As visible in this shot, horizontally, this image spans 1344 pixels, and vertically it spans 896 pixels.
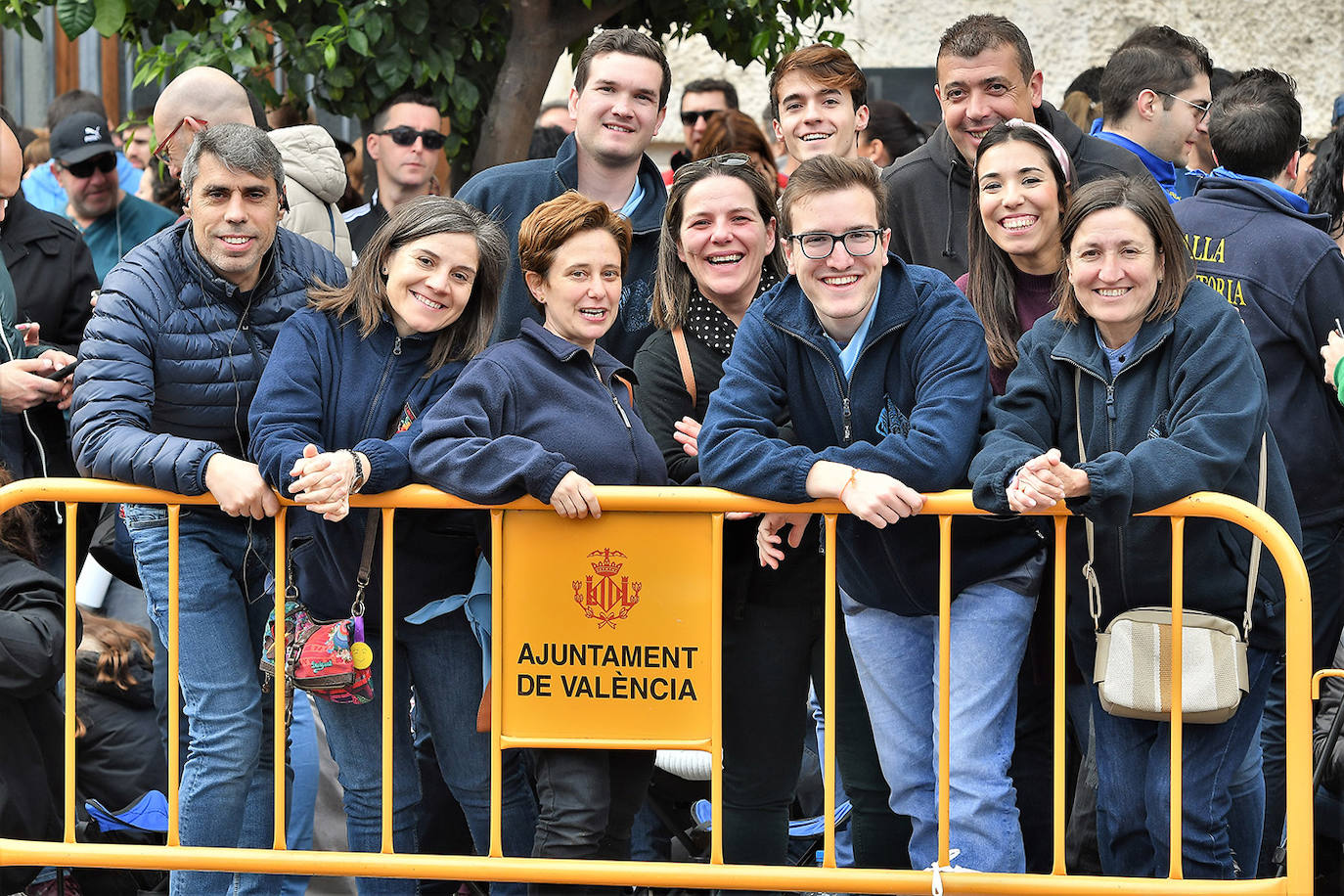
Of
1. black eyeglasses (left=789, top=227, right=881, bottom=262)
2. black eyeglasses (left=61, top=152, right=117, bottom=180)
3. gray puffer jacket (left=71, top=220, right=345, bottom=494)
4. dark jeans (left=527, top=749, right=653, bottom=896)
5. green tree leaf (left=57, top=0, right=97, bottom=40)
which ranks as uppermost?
green tree leaf (left=57, top=0, right=97, bottom=40)

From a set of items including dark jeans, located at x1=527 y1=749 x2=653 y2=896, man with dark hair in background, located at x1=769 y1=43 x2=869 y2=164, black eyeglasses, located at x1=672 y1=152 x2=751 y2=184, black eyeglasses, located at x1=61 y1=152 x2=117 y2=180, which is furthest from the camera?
black eyeglasses, located at x1=61 y1=152 x2=117 y2=180

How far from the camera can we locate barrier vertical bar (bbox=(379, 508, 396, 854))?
371cm

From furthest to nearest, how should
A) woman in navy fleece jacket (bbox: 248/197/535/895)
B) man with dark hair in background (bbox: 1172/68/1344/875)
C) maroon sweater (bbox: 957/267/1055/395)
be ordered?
man with dark hair in background (bbox: 1172/68/1344/875)
maroon sweater (bbox: 957/267/1055/395)
woman in navy fleece jacket (bbox: 248/197/535/895)

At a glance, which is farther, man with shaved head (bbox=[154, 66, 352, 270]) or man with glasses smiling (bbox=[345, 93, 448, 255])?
man with glasses smiling (bbox=[345, 93, 448, 255])

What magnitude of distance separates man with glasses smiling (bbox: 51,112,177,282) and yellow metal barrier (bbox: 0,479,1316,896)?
286 cm

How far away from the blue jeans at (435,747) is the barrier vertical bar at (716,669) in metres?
0.50

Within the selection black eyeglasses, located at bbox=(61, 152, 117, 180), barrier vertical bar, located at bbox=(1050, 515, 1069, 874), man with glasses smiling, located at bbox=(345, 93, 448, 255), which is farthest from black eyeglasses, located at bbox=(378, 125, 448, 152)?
barrier vertical bar, located at bbox=(1050, 515, 1069, 874)

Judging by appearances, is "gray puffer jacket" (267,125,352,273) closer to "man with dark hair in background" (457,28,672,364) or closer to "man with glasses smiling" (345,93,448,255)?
"man with glasses smiling" (345,93,448,255)

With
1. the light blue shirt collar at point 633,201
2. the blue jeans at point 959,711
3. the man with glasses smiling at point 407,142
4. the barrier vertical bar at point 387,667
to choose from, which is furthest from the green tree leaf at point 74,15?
the blue jeans at point 959,711

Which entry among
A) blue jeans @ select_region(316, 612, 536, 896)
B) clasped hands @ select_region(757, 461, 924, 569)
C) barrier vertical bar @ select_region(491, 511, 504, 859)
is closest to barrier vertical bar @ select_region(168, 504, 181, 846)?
blue jeans @ select_region(316, 612, 536, 896)

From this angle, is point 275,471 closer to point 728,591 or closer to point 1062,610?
point 728,591

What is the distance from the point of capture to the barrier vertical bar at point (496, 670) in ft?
12.2

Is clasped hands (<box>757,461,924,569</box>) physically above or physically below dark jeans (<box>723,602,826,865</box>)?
above

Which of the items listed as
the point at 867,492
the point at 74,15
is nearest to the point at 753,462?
the point at 867,492
